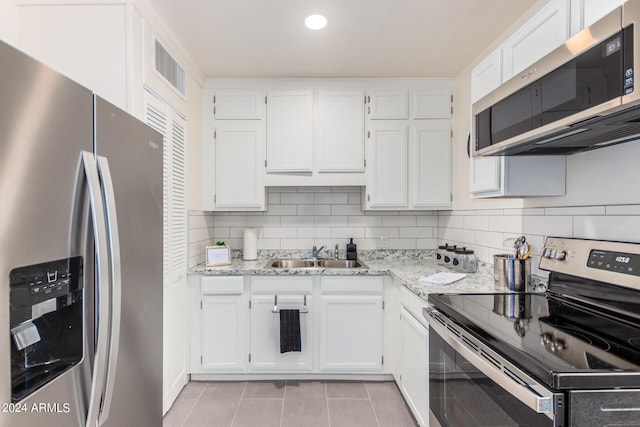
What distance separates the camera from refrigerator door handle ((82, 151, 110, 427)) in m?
0.85

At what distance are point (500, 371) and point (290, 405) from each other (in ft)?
5.53

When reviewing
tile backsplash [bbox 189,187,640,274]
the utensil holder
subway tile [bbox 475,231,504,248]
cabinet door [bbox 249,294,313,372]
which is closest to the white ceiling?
tile backsplash [bbox 189,187,640,274]

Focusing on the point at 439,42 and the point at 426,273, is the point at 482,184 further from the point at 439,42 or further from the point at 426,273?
the point at 439,42

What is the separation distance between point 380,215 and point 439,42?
1487 millimetres

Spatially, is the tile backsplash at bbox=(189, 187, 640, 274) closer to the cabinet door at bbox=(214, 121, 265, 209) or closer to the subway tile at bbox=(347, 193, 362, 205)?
the subway tile at bbox=(347, 193, 362, 205)

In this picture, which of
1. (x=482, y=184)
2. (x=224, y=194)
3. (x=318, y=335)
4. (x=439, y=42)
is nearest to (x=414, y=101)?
(x=439, y=42)

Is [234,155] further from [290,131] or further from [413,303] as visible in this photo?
[413,303]

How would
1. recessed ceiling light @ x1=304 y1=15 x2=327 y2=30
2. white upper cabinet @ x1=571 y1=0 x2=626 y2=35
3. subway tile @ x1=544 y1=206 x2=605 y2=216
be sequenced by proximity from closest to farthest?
white upper cabinet @ x1=571 y1=0 x2=626 y2=35, subway tile @ x1=544 y1=206 x2=605 y2=216, recessed ceiling light @ x1=304 y1=15 x2=327 y2=30

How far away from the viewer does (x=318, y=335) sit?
2.50 meters

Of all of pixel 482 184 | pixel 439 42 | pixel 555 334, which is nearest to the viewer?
pixel 555 334

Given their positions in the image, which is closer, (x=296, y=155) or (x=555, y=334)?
(x=555, y=334)

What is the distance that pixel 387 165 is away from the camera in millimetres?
2789

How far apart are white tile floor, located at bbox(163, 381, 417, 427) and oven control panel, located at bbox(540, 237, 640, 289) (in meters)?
1.31

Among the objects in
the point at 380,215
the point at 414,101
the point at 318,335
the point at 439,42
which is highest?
the point at 439,42
